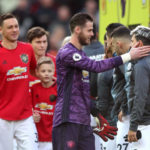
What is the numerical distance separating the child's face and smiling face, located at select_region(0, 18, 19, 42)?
2.64 feet

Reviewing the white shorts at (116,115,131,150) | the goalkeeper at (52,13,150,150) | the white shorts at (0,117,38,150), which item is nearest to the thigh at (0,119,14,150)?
the white shorts at (0,117,38,150)

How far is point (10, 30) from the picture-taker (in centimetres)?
632

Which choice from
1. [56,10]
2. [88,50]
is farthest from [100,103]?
[56,10]

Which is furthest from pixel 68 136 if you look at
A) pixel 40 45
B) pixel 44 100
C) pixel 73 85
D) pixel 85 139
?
pixel 40 45

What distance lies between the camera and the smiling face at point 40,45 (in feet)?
25.1

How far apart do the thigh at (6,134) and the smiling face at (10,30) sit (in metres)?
1.06

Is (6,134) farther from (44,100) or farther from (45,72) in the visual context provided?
(45,72)

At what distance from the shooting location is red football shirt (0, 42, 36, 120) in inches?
239

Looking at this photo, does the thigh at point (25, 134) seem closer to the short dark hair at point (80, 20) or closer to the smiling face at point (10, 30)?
the smiling face at point (10, 30)

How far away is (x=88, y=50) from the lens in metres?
6.96

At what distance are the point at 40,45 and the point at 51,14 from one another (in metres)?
7.44

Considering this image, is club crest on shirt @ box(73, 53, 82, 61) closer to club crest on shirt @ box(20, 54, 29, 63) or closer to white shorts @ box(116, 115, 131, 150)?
white shorts @ box(116, 115, 131, 150)

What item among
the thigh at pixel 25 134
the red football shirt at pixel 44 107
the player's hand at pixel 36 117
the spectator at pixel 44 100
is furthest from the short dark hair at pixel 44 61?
the thigh at pixel 25 134

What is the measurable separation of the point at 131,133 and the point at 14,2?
1106cm
